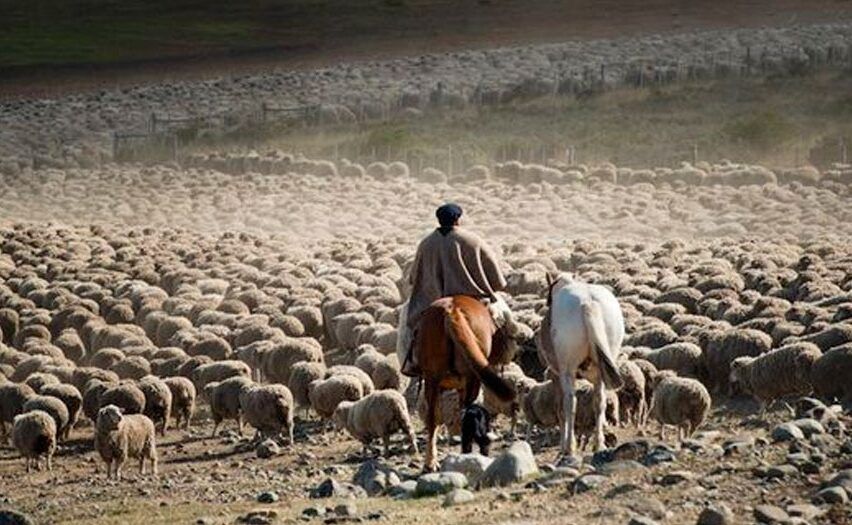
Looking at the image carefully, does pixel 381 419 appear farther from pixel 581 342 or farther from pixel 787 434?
pixel 787 434

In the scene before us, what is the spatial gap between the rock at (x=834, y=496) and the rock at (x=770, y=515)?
35 centimetres

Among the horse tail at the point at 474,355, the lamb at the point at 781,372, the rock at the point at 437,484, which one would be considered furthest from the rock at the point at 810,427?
the lamb at the point at 781,372

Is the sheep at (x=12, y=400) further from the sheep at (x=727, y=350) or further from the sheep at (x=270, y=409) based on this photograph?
the sheep at (x=727, y=350)

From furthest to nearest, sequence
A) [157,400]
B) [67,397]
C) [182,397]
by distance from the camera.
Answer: [182,397] < [67,397] < [157,400]

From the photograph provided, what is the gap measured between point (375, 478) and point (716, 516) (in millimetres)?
4236

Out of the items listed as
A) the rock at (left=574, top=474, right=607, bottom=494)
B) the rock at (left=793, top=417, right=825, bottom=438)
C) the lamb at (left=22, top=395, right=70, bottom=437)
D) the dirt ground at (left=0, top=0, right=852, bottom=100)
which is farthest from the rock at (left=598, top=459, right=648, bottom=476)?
the dirt ground at (left=0, top=0, right=852, bottom=100)

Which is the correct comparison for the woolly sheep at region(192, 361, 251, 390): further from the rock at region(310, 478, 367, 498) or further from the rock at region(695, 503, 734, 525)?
the rock at region(695, 503, 734, 525)

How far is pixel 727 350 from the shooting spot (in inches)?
818

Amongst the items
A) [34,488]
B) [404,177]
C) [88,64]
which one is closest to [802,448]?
[34,488]

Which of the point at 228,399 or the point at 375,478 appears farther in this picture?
the point at 228,399

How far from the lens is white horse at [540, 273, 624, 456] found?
1505 centimetres

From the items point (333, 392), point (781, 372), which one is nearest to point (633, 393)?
point (781, 372)

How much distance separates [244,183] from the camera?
5459cm

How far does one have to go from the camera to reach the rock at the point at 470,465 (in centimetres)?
1391
